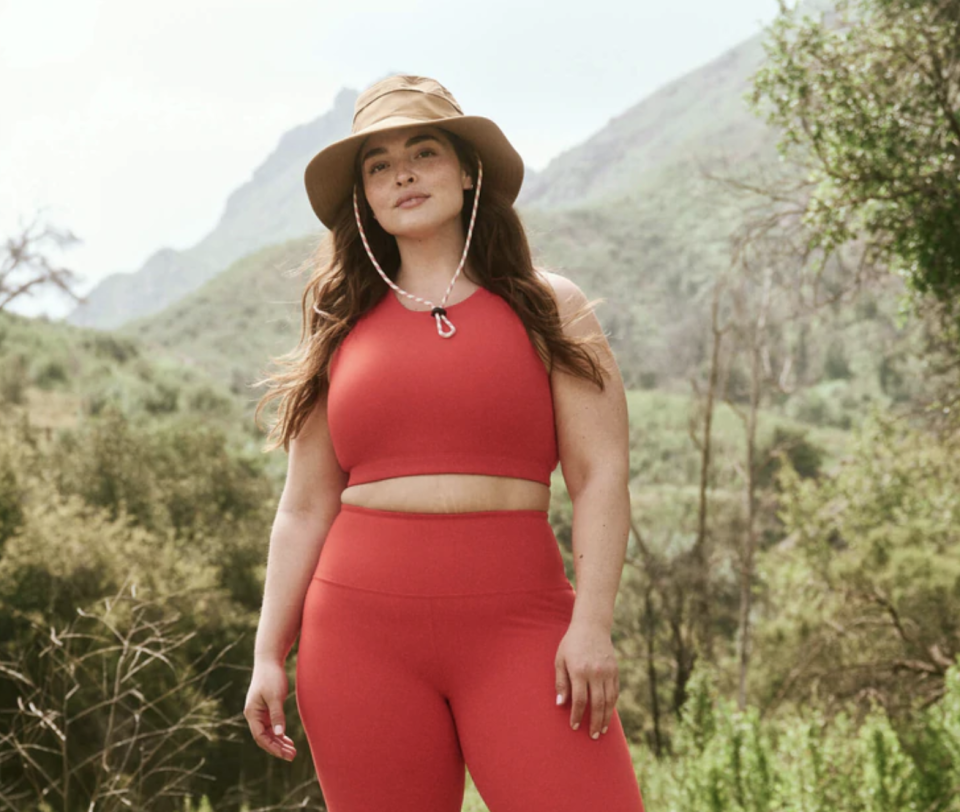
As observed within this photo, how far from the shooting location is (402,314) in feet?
5.60

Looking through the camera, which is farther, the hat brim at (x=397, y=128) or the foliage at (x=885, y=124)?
the foliage at (x=885, y=124)

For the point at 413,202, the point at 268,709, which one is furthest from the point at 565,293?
the point at 268,709

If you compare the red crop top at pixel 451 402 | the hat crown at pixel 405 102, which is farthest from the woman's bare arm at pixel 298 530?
the hat crown at pixel 405 102

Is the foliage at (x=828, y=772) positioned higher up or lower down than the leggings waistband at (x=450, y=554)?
lower down

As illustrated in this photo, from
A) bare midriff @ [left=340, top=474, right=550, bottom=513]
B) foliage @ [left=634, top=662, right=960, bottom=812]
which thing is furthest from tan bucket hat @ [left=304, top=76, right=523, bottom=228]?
foliage @ [left=634, top=662, right=960, bottom=812]

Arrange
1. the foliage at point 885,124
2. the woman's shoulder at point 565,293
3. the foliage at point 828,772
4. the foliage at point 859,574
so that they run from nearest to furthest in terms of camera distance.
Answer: the woman's shoulder at point 565,293 < the foliage at point 828,772 < the foliage at point 885,124 < the foliage at point 859,574

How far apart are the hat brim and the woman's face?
2 centimetres

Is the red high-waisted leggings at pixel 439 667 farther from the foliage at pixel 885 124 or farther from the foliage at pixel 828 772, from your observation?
the foliage at pixel 885 124

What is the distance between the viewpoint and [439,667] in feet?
4.98

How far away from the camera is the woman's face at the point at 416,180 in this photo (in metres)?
1.71

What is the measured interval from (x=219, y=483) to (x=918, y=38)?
2071 centimetres

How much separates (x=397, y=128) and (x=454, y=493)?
1.95 ft

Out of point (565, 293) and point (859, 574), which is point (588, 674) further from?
point (859, 574)

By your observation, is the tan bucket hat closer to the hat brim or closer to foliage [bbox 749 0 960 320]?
the hat brim
